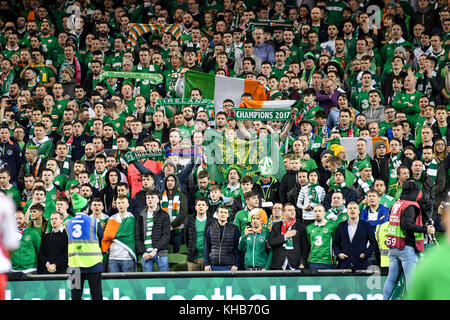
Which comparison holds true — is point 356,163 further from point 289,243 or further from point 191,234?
point 191,234

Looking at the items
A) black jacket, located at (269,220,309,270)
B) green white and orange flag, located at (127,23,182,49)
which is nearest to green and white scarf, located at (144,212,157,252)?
black jacket, located at (269,220,309,270)

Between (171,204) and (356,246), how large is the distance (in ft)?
9.62

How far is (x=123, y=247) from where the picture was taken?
1234 centimetres

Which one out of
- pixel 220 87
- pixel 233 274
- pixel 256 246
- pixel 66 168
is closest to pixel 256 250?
pixel 256 246

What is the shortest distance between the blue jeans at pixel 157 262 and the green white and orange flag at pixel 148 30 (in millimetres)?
7212

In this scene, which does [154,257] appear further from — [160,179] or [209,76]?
[209,76]

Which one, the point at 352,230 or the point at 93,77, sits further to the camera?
the point at 93,77

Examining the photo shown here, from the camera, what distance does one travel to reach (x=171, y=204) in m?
13.1

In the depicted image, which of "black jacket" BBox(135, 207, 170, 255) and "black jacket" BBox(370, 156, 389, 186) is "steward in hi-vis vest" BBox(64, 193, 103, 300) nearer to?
"black jacket" BBox(135, 207, 170, 255)

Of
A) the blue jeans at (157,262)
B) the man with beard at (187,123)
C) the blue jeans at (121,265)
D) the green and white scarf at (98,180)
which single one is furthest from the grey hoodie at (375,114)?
the blue jeans at (121,265)

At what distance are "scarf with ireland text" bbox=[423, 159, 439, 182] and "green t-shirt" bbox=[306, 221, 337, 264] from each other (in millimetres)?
2190

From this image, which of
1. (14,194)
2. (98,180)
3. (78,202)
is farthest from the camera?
(14,194)

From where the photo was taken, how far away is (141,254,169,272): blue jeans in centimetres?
1227

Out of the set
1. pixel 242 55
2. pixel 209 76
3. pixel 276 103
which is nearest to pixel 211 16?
pixel 242 55
